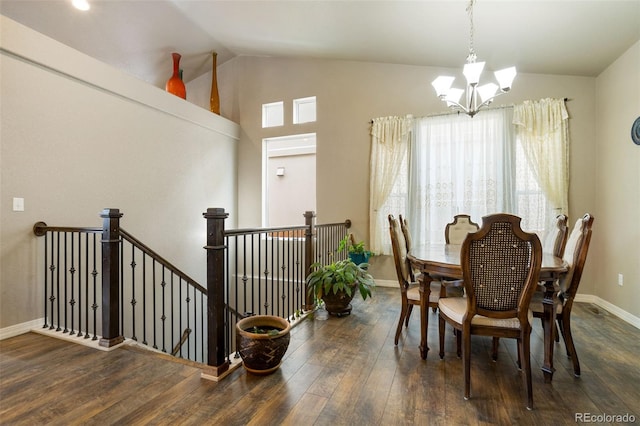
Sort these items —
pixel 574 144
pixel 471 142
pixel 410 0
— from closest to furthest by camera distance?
pixel 410 0 < pixel 574 144 < pixel 471 142

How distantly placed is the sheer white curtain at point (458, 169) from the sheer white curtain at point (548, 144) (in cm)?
16

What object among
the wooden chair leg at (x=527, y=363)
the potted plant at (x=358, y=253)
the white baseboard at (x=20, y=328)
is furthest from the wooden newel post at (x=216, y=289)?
the potted plant at (x=358, y=253)

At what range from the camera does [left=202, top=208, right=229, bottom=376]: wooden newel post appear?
1861mm

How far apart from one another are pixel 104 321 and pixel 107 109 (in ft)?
7.38

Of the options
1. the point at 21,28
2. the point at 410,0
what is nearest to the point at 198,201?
the point at 21,28

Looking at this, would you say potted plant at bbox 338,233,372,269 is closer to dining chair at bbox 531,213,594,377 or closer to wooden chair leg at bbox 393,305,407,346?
wooden chair leg at bbox 393,305,407,346

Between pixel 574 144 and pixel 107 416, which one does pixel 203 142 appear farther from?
pixel 574 144

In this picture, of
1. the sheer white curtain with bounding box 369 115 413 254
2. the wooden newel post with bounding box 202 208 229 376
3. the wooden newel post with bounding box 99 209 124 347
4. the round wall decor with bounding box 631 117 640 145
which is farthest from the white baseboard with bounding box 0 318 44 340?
the round wall decor with bounding box 631 117 640 145

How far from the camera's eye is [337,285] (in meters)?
2.85

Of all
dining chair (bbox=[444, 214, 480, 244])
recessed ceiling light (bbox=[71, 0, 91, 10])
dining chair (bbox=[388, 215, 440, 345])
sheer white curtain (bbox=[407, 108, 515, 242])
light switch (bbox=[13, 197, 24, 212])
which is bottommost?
dining chair (bbox=[388, 215, 440, 345])

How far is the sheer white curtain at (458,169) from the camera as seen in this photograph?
3.67 metres

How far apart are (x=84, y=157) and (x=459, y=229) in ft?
13.6

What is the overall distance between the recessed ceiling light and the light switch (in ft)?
7.17

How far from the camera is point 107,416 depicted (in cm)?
147
